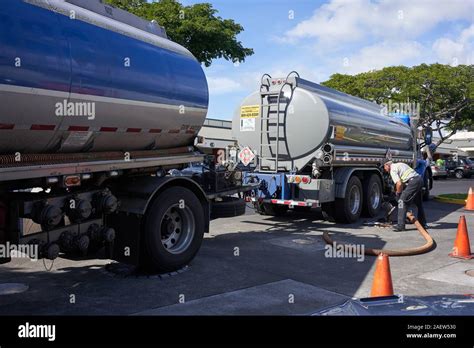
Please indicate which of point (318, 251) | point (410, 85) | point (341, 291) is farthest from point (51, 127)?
point (410, 85)

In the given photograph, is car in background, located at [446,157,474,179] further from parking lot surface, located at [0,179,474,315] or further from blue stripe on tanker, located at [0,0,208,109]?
blue stripe on tanker, located at [0,0,208,109]

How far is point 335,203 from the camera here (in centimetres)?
1114

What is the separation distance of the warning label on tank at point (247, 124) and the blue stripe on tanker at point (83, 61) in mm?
4720

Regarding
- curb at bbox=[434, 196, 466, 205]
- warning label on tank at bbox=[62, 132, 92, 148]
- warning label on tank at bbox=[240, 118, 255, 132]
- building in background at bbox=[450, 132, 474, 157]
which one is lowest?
curb at bbox=[434, 196, 466, 205]

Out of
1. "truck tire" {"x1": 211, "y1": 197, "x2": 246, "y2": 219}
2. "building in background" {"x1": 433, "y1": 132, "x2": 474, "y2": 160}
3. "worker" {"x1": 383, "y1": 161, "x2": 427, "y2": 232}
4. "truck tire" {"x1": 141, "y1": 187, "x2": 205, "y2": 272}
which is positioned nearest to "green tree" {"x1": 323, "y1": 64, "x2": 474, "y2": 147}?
"worker" {"x1": 383, "y1": 161, "x2": 427, "y2": 232}

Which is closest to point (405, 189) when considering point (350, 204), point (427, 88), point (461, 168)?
point (350, 204)

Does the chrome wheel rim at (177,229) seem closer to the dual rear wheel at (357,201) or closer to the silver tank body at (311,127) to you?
the silver tank body at (311,127)

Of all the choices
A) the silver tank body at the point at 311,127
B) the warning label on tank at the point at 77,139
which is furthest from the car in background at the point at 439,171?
the warning label on tank at the point at 77,139

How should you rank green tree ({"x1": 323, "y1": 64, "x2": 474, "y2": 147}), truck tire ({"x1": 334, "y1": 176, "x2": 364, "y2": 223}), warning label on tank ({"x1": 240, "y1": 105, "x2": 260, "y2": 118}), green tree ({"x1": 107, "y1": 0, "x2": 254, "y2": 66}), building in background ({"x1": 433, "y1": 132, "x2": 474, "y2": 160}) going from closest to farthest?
1. truck tire ({"x1": 334, "y1": 176, "x2": 364, "y2": 223})
2. warning label on tank ({"x1": 240, "y1": 105, "x2": 260, "y2": 118})
3. green tree ({"x1": 107, "y1": 0, "x2": 254, "y2": 66})
4. green tree ({"x1": 323, "y1": 64, "x2": 474, "y2": 147})
5. building in background ({"x1": 433, "y1": 132, "x2": 474, "y2": 160})

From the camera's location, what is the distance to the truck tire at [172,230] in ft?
20.2

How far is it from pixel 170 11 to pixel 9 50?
1403 cm

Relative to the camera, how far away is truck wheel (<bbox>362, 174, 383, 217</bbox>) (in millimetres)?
12359

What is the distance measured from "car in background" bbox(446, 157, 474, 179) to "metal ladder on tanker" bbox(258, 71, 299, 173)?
104ft

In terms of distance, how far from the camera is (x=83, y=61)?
4.94 m
